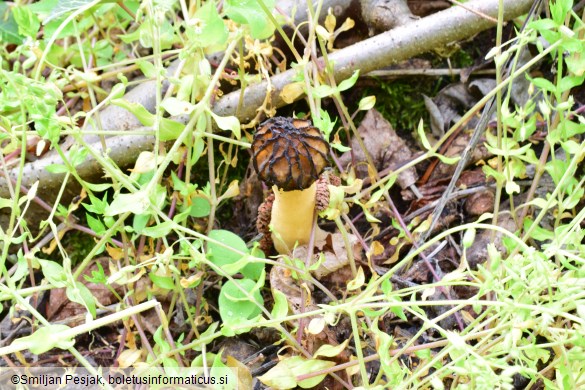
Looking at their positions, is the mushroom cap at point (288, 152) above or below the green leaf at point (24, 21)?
below

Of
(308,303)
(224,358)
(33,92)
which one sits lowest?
(224,358)

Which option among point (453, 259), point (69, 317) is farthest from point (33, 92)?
point (453, 259)

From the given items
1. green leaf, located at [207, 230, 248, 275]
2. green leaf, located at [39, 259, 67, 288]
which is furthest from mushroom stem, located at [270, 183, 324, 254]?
green leaf, located at [39, 259, 67, 288]

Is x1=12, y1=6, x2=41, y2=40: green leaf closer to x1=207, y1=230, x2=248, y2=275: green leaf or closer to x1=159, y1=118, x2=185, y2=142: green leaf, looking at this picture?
x1=159, y1=118, x2=185, y2=142: green leaf

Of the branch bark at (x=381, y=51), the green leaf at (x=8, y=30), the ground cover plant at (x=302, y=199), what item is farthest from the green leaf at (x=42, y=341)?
the green leaf at (x=8, y=30)

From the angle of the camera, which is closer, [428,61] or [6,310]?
[6,310]

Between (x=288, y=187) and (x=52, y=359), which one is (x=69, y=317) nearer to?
(x=52, y=359)

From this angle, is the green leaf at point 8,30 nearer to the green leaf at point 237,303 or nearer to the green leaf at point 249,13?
the green leaf at point 249,13
